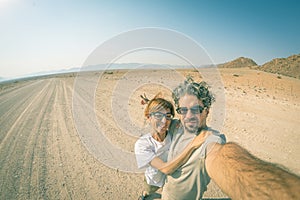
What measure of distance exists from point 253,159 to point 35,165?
461 centimetres

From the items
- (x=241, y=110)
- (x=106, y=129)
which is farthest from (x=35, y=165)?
(x=241, y=110)

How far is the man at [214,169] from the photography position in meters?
0.85

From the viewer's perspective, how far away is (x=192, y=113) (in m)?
1.95

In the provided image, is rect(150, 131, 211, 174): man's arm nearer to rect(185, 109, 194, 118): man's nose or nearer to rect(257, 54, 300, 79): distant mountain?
rect(185, 109, 194, 118): man's nose

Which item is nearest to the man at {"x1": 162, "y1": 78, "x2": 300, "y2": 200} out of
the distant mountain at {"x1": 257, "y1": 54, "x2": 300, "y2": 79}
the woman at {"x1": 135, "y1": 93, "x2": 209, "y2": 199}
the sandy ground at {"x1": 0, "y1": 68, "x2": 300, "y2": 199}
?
the woman at {"x1": 135, "y1": 93, "x2": 209, "y2": 199}

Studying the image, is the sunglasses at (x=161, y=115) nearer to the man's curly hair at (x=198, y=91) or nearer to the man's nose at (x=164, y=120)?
the man's nose at (x=164, y=120)

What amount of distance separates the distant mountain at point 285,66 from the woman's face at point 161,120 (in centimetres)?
4896

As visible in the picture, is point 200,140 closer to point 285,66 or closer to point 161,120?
point 161,120

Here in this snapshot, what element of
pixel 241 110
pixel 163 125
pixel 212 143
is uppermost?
pixel 212 143

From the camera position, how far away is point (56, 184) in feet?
12.4

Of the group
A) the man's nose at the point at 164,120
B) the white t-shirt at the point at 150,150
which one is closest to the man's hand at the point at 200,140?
the white t-shirt at the point at 150,150

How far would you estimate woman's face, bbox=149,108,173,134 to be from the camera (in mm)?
2568

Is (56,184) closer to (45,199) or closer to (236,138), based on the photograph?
(45,199)

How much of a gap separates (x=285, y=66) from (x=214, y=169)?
56.6m
